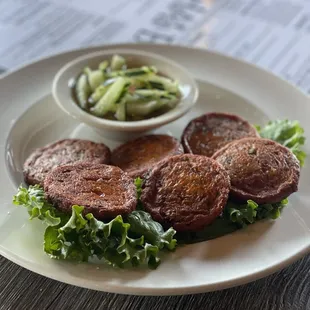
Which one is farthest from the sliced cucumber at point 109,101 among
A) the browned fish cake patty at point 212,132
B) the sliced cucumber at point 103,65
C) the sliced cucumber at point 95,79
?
the browned fish cake patty at point 212,132

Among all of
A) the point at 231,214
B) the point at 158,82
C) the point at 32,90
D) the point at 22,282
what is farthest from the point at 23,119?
the point at 231,214

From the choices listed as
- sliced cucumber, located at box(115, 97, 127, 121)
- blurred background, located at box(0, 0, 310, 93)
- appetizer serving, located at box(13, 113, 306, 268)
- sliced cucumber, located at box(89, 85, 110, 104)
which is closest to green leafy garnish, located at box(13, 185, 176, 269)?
appetizer serving, located at box(13, 113, 306, 268)

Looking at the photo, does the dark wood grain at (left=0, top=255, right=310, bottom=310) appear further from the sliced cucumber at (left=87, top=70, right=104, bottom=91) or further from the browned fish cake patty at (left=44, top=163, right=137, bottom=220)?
the sliced cucumber at (left=87, top=70, right=104, bottom=91)

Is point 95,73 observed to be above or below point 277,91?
above

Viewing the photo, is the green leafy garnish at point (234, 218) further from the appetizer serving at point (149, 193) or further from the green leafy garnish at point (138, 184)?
the green leafy garnish at point (138, 184)

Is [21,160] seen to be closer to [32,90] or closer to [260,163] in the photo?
[32,90]

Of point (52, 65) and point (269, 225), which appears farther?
point (52, 65)
